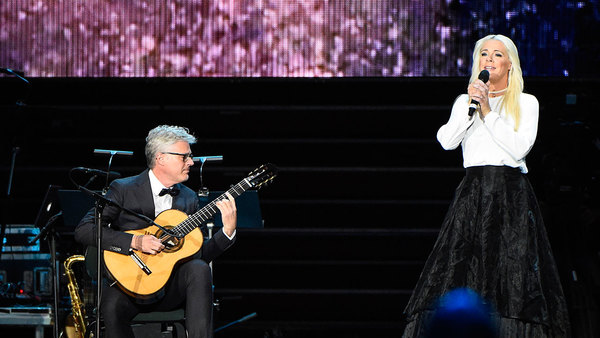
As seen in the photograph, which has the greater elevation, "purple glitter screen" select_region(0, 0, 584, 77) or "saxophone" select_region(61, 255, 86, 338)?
"purple glitter screen" select_region(0, 0, 584, 77)

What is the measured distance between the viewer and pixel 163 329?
3.91 meters

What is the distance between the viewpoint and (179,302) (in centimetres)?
368

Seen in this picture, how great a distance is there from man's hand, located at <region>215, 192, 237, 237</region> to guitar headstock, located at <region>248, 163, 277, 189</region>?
0.47ft

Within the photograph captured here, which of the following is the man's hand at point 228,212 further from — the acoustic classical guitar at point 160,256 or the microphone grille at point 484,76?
the microphone grille at point 484,76

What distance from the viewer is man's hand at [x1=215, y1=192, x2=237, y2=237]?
12.3ft

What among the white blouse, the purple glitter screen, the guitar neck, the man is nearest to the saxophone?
the man

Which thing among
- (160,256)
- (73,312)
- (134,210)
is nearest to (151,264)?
(160,256)

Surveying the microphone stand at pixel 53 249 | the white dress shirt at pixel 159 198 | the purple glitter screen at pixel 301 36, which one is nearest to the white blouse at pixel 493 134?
the white dress shirt at pixel 159 198

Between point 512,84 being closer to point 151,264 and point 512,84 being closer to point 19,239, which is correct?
point 151,264

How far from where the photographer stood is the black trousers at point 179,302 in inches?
138

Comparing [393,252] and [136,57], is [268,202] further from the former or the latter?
[136,57]

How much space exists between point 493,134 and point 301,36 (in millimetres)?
3042

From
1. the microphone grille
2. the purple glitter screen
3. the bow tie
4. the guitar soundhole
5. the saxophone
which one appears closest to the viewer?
the microphone grille

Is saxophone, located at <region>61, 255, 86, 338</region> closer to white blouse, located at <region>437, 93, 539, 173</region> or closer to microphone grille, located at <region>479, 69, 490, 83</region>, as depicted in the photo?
white blouse, located at <region>437, 93, 539, 173</region>
